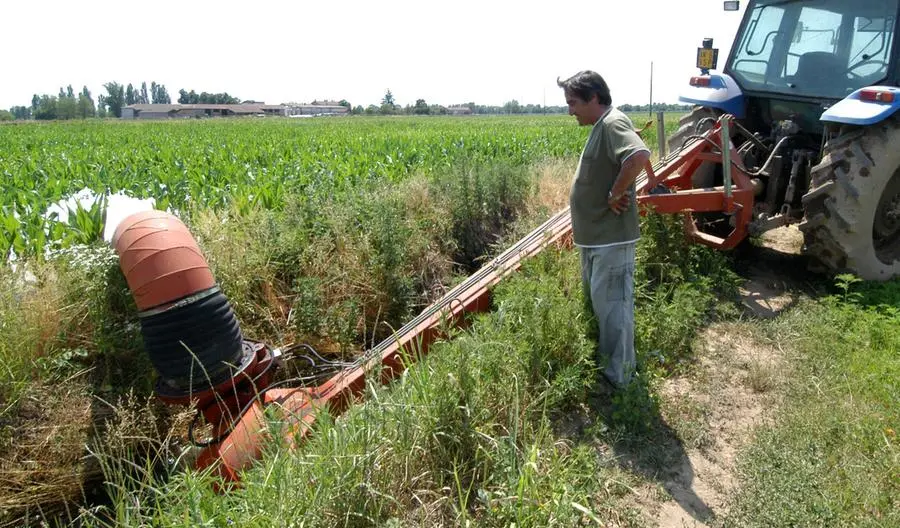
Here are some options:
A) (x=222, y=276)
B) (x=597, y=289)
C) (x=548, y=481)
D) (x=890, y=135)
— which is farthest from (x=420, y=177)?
(x=548, y=481)

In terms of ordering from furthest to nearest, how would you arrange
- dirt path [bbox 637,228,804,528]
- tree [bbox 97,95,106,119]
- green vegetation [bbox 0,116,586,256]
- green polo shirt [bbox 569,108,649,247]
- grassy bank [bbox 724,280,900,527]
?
tree [bbox 97,95,106,119] → green vegetation [bbox 0,116,586,256] → green polo shirt [bbox 569,108,649,247] → dirt path [bbox 637,228,804,528] → grassy bank [bbox 724,280,900,527]

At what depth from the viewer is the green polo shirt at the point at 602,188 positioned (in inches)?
125

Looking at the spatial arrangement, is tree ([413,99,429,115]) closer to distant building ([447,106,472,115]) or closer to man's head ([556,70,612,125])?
distant building ([447,106,472,115])

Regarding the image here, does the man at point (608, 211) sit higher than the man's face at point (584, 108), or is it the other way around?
the man's face at point (584, 108)

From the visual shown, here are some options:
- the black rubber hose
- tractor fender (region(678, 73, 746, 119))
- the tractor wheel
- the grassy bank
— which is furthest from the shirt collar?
tractor fender (region(678, 73, 746, 119))

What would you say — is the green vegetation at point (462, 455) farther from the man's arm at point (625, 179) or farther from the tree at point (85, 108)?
the tree at point (85, 108)

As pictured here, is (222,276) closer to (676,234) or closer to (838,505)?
(676,234)

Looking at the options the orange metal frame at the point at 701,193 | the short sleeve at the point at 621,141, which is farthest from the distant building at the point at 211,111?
the short sleeve at the point at 621,141

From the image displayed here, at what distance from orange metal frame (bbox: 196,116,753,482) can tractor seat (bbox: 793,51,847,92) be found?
1286mm

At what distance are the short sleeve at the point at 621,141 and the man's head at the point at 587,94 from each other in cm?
13

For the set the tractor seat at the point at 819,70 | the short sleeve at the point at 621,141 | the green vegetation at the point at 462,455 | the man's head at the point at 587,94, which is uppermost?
the tractor seat at the point at 819,70

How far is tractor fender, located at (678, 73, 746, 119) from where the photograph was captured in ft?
19.4

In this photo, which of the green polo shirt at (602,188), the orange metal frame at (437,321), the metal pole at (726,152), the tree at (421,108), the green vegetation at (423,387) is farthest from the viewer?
the tree at (421,108)

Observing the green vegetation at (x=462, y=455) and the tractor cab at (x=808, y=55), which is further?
the tractor cab at (x=808, y=55)
